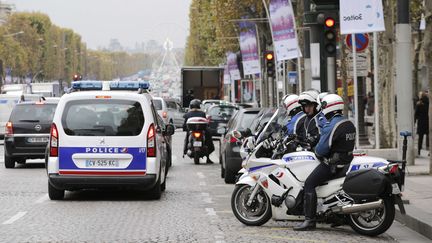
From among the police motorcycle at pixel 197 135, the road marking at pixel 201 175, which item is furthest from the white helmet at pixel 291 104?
the police motorcycle at pixel 197 135

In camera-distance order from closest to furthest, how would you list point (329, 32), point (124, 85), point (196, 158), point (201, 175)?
point (124, 85)
point (329, 32)
point (201, 175)
point (196, 158)

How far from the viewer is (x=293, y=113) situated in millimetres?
15836

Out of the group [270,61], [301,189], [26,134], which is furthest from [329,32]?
[270,61]

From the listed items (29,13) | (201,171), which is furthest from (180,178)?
(29,13)

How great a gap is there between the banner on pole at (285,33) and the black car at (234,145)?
39.2 ft

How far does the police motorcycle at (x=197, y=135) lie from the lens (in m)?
28.8

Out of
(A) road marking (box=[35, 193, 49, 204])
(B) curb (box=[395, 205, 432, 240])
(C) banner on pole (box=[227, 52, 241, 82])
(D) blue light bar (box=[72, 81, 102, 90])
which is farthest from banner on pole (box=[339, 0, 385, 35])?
(C) banner on pole (box=[227, 52, 241, 82])

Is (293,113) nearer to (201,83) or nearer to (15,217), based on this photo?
(15,217)

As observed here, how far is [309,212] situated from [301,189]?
0.34 meters

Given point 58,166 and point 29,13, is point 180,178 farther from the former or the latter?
point 29,13

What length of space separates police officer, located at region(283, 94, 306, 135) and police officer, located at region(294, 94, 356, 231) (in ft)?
5.30

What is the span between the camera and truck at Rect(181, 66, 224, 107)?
68562 millimetres

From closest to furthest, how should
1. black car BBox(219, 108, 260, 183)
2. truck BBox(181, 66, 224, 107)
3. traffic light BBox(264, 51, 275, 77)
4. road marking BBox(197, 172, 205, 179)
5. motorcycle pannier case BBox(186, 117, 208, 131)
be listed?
black car BBox(219, 108, 260, 183) < road marking BBox(197, 172, 205, 179) < motorcycle pannier case BBox(186, 117, 208, 131) < traffic light BBox(264, 51, 275, 77) < truck BBox(181, 66, 224, 107)

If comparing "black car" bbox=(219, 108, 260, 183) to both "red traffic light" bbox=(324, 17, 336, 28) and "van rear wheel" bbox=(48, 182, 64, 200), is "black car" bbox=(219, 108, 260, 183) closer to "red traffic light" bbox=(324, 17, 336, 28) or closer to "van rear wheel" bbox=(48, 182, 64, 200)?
"red traffic light" bbox=(324, 17, 336, 28)
